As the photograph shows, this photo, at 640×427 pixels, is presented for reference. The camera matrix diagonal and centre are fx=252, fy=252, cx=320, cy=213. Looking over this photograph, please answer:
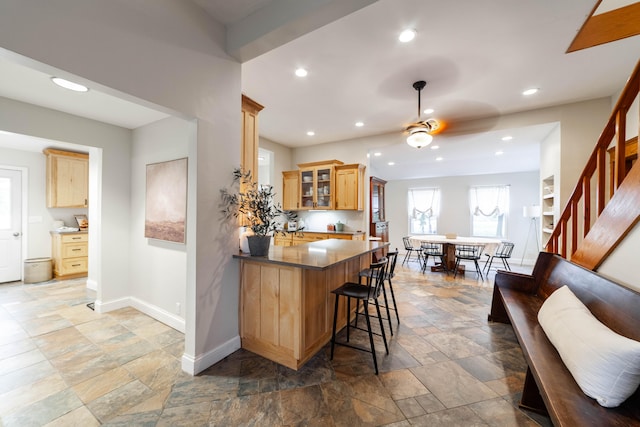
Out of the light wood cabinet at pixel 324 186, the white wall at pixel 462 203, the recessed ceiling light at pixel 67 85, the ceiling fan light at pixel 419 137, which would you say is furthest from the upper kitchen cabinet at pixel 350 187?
the white wall at pixel 462 203

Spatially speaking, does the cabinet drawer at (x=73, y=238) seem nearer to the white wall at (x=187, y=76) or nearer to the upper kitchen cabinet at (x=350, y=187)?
the white wall at (x=187, y=76)

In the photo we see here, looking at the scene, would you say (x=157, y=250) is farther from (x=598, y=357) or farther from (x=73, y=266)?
(x=598, y=357)

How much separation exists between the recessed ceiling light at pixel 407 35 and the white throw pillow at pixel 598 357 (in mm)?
2507

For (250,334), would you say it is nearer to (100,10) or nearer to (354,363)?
(354,363)

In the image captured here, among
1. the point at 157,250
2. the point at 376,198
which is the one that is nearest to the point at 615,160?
the point at 157,250

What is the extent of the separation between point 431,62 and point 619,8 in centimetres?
165

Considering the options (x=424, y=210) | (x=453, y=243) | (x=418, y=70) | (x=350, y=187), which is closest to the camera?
(x=418, y=70)

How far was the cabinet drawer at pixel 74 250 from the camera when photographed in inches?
186

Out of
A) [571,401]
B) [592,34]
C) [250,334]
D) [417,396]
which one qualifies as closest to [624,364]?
[571,401]

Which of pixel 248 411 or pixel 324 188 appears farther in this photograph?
pixel 324 188

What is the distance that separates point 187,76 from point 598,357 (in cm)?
304

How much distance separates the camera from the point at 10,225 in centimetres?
464

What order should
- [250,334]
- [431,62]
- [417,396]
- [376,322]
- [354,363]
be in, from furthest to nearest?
[376,322], [431,62], [250,334], [354,363], [417,396]

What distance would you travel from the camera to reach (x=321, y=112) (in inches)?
164
